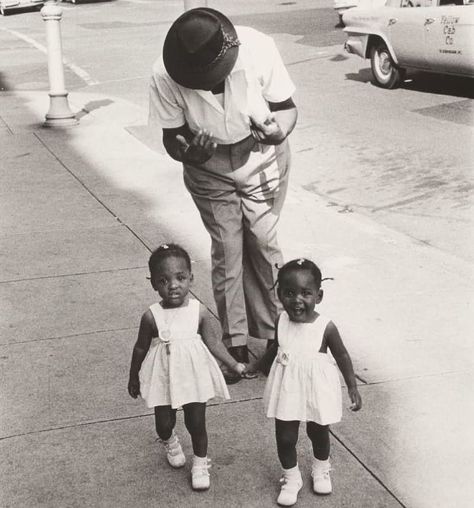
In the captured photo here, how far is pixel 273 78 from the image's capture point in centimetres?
441

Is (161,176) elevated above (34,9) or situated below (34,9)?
above

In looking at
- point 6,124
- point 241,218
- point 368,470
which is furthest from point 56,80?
point 368,470

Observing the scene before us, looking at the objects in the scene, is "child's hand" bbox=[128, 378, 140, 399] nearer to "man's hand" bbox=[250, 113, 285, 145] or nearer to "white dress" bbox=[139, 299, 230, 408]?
"white dress" bbox=[139, 299, 230, 408]

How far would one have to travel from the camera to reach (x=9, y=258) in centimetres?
674

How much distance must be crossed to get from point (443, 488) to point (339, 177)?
568 cm

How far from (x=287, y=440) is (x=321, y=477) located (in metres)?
0.22

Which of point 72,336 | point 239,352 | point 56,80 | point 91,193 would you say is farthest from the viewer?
point 56,80

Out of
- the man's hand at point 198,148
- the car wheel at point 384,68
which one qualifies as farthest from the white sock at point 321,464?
the car wheel at point 384,68

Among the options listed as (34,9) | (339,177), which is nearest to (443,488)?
(339,177)

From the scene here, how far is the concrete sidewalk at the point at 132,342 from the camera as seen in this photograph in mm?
3721

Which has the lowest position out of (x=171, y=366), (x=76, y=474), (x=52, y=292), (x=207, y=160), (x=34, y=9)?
(x=34, y=9)

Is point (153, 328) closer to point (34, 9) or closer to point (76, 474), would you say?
point (76, 474)

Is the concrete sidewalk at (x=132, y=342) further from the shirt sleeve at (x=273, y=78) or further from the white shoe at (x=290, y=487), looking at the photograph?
the shirt sleeve at (x=273, y=78)

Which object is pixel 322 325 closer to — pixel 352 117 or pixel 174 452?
pixel 174 452
